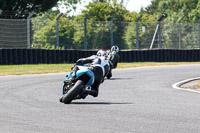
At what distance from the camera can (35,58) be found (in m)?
23.5

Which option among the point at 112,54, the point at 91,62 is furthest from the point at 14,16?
the point at 91,62

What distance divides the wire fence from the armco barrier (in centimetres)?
74

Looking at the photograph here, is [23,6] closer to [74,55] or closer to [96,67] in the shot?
[74,55]

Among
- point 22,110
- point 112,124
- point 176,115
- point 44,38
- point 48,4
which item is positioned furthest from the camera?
point 48,4

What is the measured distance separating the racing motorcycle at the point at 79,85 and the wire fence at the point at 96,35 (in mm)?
13998

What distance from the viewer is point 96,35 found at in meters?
26.6

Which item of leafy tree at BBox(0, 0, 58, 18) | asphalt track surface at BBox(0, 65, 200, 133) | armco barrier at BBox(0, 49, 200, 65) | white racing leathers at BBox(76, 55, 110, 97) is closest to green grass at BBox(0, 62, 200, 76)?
A: armco barrier at BBox(0, 49, 200, 65)

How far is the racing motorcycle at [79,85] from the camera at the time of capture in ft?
31.4

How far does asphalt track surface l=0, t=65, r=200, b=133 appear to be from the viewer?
6.95m

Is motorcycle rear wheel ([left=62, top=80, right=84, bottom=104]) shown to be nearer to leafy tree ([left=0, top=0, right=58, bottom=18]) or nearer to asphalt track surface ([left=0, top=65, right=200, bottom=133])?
asphalt track surface ([left=0, top=65, right=200, bottom=133])

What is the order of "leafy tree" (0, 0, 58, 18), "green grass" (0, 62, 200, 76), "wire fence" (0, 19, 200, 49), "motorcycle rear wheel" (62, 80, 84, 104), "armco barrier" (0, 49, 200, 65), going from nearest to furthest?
1. "motorcycle rear wheel" (62, 80, 84, 104)
2. "green grass" (0, 62, 200, 76)
3. "armco barrier" (0, 49, 200, 65)
4. "wire fence" (0, 19, 200, 49)
5. "leafy tree" (0, 0, 58, 18)

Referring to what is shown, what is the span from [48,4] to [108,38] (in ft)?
29.6

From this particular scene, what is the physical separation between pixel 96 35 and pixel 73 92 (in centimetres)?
1714

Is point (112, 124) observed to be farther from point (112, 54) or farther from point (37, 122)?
point (112, 54)
